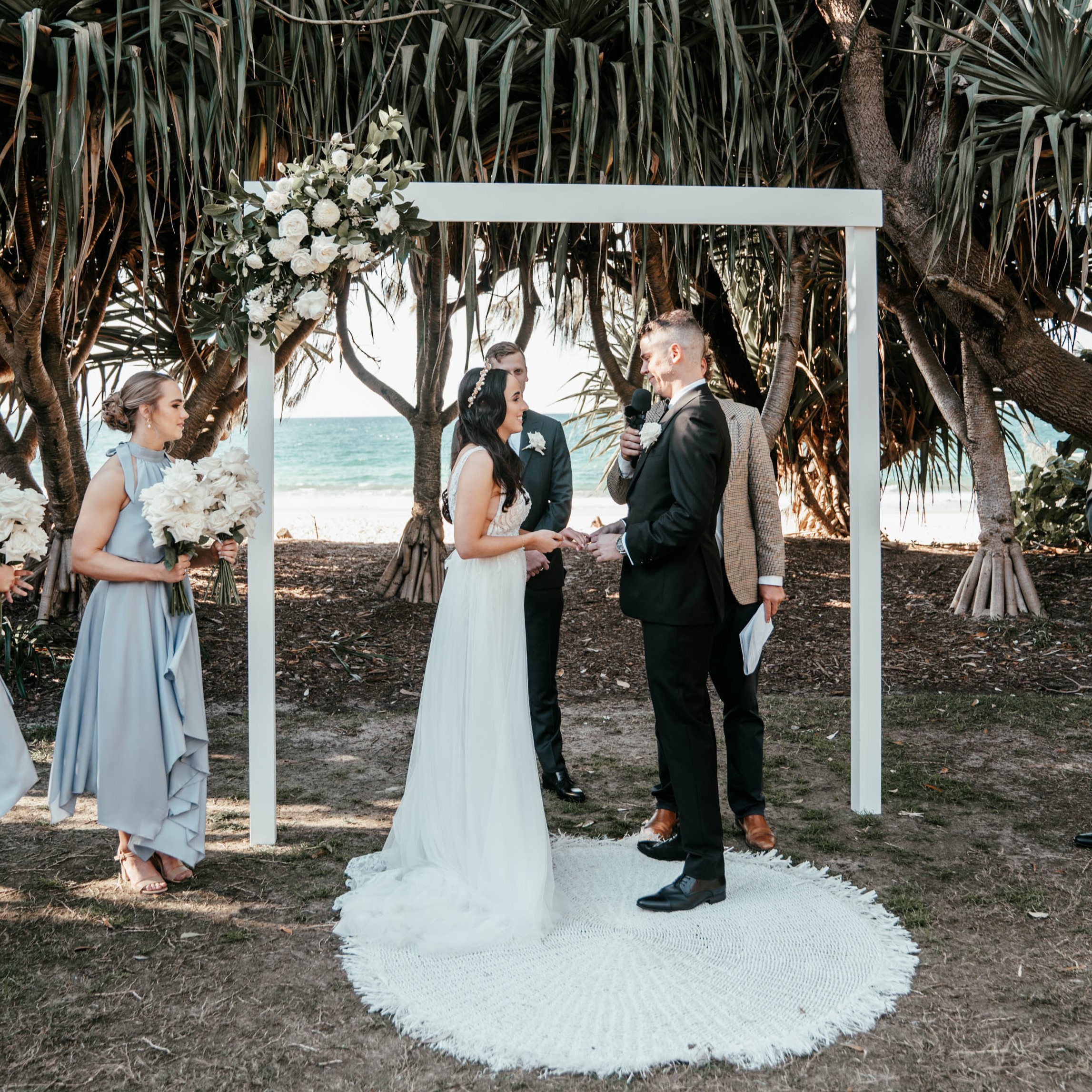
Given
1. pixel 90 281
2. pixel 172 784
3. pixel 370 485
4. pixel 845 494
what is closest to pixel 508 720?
pixel 172 784

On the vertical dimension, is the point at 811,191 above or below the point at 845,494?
above

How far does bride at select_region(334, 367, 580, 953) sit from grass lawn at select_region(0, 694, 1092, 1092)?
0.87 feet

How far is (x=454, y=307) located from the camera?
23.7 ft

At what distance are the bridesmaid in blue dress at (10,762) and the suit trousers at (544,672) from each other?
1.90m

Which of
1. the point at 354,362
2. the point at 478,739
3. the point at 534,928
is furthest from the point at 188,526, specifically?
the point at 354,362

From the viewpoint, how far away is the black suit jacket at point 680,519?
2873 millimetres

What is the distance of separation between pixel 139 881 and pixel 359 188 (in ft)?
7.19

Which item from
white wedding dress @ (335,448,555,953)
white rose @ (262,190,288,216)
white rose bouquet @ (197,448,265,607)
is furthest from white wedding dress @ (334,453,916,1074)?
white rose @ (262,190,288,216)

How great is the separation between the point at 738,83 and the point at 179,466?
11.7 feet

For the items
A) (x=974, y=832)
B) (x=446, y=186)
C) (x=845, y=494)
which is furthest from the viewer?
(x=845, y=494)

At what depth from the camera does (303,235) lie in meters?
2.92

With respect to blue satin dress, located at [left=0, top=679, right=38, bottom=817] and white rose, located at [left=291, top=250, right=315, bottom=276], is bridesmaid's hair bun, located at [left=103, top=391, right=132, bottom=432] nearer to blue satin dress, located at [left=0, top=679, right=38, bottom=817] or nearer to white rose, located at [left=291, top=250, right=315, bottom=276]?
white rose, located at [left=291, top=250, right=315, bottom=276]

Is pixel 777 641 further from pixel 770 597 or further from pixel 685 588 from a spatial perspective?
pixel 685 588

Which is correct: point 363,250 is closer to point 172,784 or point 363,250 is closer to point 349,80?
point 172,784
